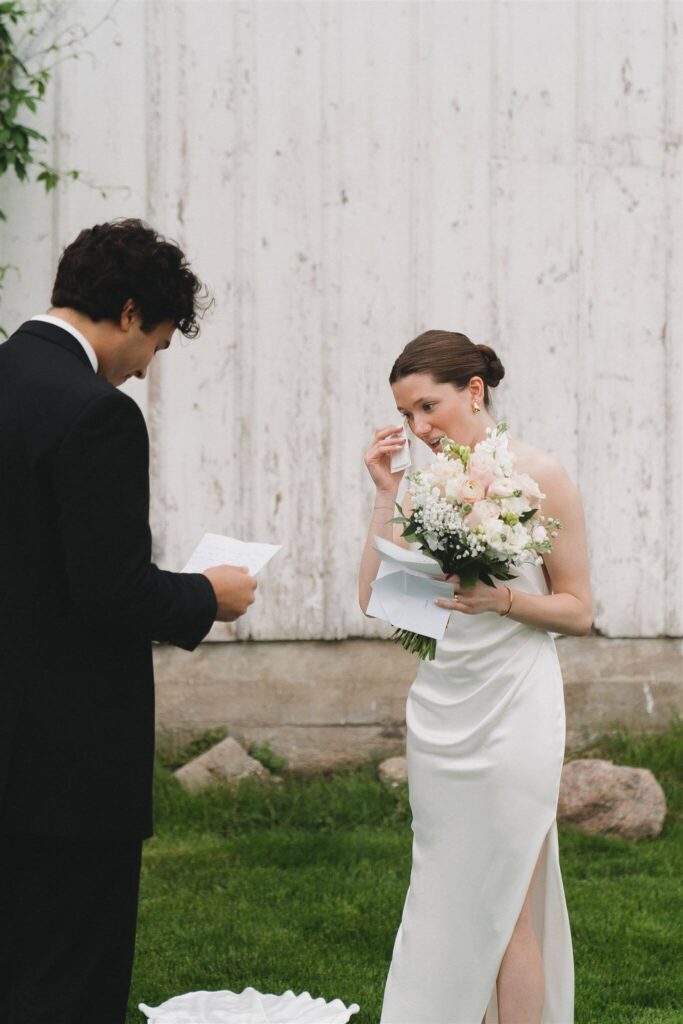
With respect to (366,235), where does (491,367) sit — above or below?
below

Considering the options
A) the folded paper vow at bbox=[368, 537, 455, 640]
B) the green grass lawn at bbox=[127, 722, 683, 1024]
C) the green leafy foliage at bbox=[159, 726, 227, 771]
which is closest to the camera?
the folded paper vow at bbox=[368, 537, 455, 640]

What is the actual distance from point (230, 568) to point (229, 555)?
0.12 metres

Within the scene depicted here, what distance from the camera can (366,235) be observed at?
20.8 ft

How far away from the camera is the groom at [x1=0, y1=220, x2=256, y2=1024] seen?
8.48 ft

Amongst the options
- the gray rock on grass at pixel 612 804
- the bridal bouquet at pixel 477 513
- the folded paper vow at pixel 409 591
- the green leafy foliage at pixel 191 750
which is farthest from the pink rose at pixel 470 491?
the green leafy foliage at pixel 191 750

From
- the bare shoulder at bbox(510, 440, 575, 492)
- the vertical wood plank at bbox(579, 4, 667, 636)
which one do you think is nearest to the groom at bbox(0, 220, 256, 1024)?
the bare shoulder at bbox(510, 440, 575, 492)

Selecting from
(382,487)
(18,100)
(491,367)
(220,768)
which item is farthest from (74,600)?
(18,100)

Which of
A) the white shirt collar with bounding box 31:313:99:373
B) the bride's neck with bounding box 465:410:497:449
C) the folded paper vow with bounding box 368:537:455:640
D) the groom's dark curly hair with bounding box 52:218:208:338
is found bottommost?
the folded paper vow with bounding box 368:537:455:640

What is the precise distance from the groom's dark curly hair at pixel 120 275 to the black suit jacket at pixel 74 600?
108mm

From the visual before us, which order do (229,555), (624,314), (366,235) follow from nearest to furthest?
(229,555), (366,235), (624,314)

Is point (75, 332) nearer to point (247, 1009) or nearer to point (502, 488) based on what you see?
point (502, 488)

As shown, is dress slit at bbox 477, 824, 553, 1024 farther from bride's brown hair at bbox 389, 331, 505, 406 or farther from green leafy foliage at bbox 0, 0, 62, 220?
green leafy foliage at bbox 0, 0, 62, 220

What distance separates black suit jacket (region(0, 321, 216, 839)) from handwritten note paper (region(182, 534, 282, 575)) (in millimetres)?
243

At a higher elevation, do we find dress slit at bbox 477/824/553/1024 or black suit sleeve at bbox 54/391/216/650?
black suit sleeve at bbox 54/391/216/650
